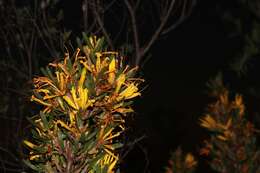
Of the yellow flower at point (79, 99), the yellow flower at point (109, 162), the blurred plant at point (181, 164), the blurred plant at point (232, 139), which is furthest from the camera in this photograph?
the blurred plant at point (181, 164)

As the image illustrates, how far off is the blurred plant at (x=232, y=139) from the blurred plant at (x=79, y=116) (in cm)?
339

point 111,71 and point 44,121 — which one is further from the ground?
point 111,71

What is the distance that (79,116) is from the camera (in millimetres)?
2031

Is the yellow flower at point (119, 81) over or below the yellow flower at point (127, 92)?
over

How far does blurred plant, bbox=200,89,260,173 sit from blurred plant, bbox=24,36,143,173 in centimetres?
339

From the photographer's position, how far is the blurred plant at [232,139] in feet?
17.5

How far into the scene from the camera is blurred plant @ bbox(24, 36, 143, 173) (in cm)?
205

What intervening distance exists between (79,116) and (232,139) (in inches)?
143

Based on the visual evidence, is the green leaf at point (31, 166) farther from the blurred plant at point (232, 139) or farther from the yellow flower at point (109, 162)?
the blurred plant at point (232, 139)

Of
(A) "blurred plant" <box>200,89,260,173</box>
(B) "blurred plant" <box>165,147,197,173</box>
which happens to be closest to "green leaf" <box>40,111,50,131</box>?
(A) "blurred plant" <box>200,89,260,173</box>

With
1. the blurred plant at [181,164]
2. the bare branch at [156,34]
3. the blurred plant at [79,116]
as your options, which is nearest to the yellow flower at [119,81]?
the blurred plant at [79,116]

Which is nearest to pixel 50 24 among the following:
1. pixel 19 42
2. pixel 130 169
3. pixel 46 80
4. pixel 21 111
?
pixel 19 42

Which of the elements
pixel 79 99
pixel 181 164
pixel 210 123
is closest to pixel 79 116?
pixel 79 99

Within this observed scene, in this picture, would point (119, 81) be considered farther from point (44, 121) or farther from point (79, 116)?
point (44, 121)
